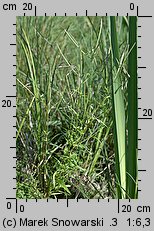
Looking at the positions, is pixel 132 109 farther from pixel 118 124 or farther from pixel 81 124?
pixel 81 124

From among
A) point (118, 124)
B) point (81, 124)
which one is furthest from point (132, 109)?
point (81, 124)

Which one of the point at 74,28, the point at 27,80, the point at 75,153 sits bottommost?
the point at 75,153

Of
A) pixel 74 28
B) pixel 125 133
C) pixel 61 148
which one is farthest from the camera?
pixel 74 28

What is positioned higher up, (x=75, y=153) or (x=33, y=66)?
(x=33, y=66)

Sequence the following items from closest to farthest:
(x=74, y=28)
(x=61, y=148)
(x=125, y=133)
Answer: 1. (x=125, y=133)
2. (x=61, y=148)
3. (x=74, y=28)

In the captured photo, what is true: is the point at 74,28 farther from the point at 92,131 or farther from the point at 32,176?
the point at 32,176

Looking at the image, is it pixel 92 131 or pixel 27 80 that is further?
pixel 27 80
